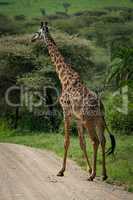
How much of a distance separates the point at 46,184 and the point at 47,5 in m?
37.0

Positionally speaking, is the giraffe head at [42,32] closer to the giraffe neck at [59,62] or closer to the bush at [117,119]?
the giraffe neck at [59,62]

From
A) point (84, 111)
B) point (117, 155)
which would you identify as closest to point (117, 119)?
point (117, 155)

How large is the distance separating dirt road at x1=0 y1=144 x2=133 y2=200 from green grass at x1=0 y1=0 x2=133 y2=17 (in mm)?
31779

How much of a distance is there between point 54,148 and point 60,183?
6.79 metres

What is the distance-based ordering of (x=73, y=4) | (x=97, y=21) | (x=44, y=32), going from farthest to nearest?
(x=73, y=4) → (x=97, y=21) → (x=44, y=32)

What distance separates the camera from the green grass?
4453cm

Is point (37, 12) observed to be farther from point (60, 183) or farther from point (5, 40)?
point (60, 183)

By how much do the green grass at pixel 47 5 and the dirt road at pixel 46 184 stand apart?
31.8m

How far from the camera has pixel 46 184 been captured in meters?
9.75

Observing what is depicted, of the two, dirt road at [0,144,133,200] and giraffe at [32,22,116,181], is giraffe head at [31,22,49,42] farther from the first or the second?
dirt road at [0,144,133,200]

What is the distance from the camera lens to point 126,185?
986 centimetres

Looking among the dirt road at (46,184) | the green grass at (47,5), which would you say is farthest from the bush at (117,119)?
the green grass at (47,5)

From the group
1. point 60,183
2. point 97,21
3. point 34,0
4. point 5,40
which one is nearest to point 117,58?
point 60,183

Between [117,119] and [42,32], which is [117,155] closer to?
[42,32]
